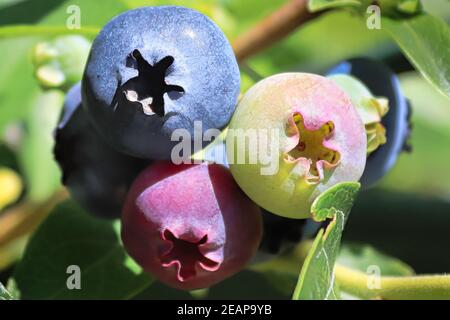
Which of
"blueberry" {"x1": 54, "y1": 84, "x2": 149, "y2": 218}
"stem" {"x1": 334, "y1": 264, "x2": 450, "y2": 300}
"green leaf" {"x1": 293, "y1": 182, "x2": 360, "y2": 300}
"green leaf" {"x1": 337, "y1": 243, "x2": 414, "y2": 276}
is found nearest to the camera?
"green leaf" {"x1": 293, "y1": 182, "x2": 360, "y2": 300}

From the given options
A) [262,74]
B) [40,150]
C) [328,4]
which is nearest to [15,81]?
[40,150]

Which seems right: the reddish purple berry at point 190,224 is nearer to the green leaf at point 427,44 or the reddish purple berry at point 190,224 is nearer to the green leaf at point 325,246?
the green leaf at point 325,246

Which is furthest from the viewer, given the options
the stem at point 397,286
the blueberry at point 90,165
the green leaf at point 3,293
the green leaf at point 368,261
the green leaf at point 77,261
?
the green leaf at point 368,261

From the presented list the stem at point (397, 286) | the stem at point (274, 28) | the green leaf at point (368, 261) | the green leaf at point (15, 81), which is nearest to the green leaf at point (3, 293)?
the stem at point (397, 286)

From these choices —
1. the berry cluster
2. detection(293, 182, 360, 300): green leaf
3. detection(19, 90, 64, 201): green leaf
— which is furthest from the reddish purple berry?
detection(19, 90, 64, 201): green leaf

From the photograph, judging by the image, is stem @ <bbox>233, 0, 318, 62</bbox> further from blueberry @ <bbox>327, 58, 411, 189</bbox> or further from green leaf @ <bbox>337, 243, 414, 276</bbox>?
green leaf @ <bbox>337, 243, 414, 276</bbox>

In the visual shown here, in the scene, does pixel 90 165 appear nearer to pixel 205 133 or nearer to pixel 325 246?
pixel 205 133
